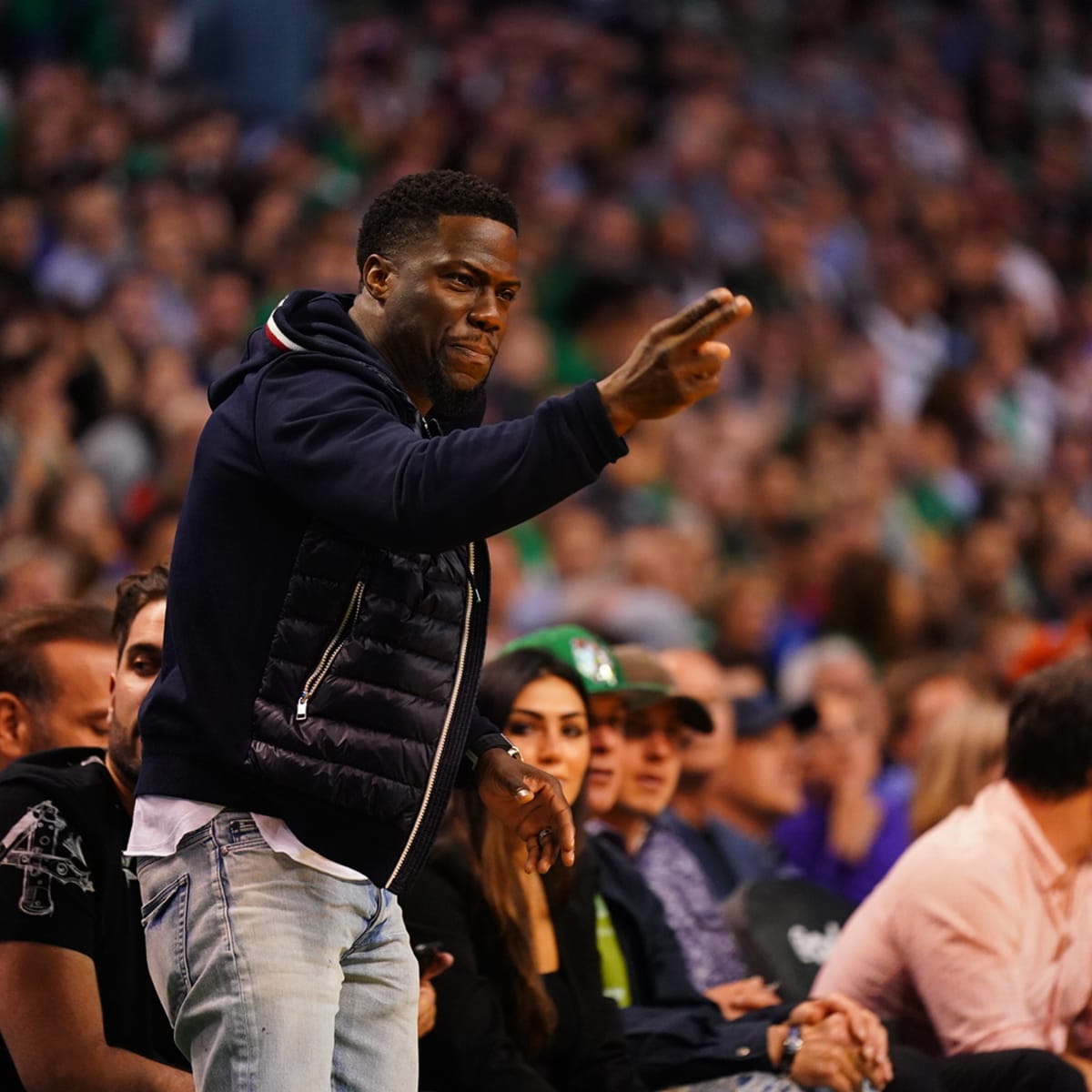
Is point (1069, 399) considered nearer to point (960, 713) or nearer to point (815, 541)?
point (815, 541)

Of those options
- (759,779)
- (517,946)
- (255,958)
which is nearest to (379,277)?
(255,958)

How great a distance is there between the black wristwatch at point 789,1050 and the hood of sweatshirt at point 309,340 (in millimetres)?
1747

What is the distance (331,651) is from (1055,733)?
80.2 inches

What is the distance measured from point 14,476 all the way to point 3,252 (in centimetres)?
136

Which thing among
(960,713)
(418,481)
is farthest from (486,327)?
(960,713)

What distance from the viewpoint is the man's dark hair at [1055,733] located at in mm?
3943

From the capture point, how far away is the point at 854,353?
35.6 feet

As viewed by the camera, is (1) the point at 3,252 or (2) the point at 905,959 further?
(1) the point at 3,252

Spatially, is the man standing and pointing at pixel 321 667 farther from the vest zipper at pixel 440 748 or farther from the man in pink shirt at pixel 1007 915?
the man in pink shirt at pixel 1007 915

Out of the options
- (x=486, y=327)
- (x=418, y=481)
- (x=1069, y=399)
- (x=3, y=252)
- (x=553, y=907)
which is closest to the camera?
(x=418, y=481)

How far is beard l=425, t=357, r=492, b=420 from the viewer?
2.53 meters

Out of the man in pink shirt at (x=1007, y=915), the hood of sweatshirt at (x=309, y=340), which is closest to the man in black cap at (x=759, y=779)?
the man in pink shirt at (x=1007, y=915)

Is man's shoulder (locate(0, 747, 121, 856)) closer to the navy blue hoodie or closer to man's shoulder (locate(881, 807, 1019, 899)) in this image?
the navy blue hoodie

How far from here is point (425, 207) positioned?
2539 millimetres
